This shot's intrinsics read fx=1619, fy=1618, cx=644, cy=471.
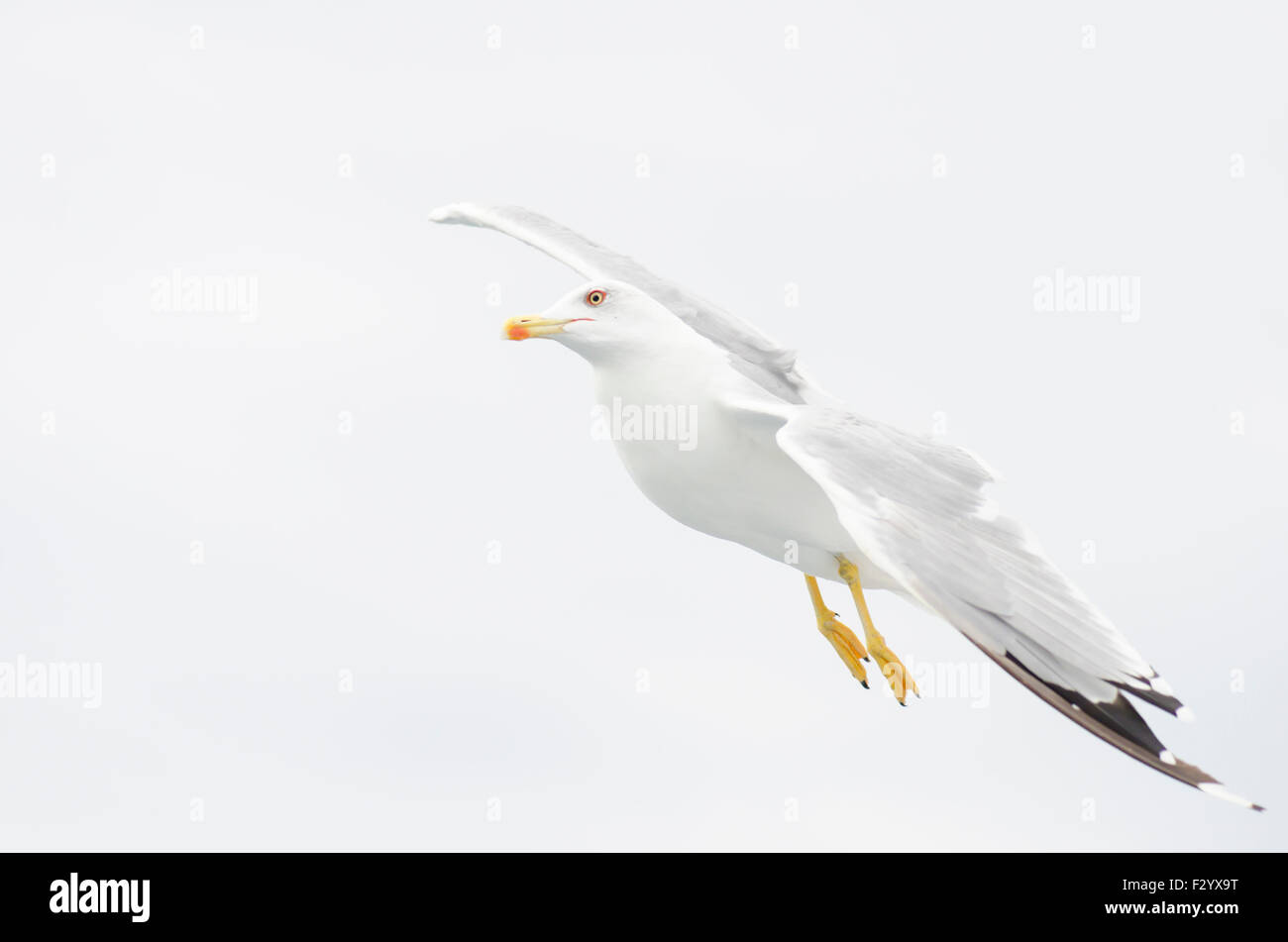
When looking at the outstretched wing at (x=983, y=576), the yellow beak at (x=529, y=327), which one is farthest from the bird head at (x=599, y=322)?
the outstretched wing at (x=983, y=576)

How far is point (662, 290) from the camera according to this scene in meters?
7.74

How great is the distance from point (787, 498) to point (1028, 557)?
1.11 metres

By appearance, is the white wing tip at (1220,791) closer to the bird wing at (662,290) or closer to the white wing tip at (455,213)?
the bird wing at (662,290)

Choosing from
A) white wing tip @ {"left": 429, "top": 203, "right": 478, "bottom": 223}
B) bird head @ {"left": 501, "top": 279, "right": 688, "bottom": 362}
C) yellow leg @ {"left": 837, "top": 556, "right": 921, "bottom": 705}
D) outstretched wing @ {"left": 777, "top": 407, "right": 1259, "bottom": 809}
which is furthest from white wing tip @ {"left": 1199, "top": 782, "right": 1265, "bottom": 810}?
white wing tip @ {"left": 429, "top": 203, "right": 478, "bottom": 223}

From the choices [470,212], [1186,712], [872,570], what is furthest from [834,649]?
[470,212]

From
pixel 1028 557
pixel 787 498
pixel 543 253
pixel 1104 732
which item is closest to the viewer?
pixel 1104 732

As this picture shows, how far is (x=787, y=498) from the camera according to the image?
6.54 meters

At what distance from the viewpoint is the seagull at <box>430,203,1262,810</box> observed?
518cm

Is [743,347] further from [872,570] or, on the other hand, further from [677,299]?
[872,570]

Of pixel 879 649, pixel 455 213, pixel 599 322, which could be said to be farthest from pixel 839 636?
pixel 455 213

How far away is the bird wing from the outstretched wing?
81 cm

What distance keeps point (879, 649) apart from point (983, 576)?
1.55 metres

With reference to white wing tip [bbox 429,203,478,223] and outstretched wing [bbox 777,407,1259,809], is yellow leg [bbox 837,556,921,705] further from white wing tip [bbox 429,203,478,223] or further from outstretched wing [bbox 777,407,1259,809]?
white wing tip [bbox 429,203,478,223]

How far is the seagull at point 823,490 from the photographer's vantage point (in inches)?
204
